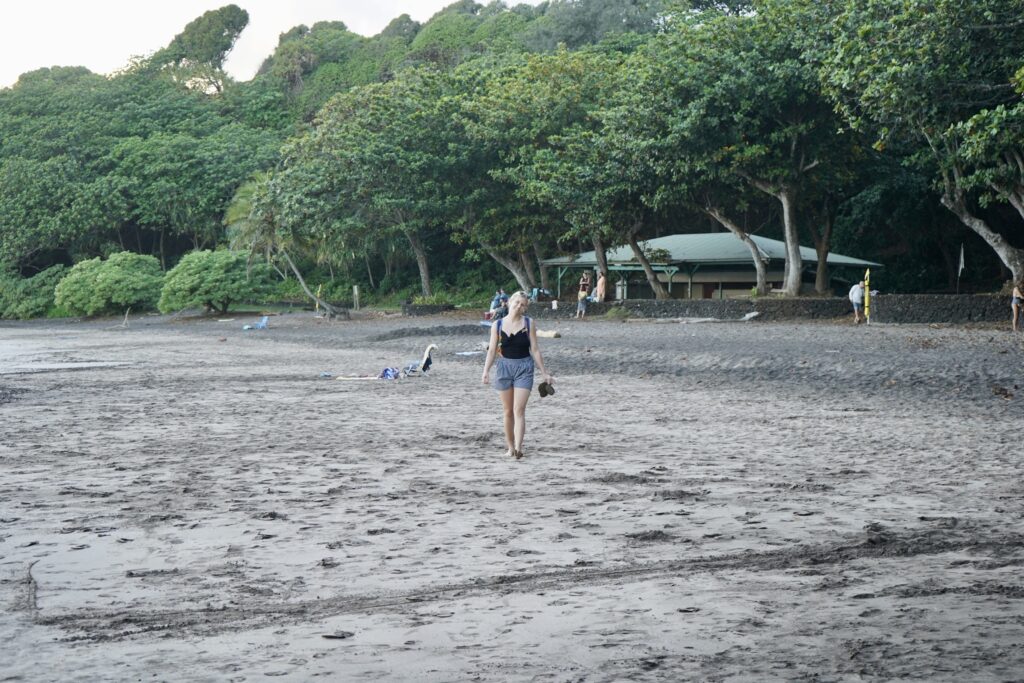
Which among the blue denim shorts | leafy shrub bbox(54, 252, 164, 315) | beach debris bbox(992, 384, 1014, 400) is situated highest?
leafy shrub bbox(54, 252, 164, 315)

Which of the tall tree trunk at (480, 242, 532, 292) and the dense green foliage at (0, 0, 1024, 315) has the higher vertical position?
the dense green foliage at (0, 0, 1024, 315)

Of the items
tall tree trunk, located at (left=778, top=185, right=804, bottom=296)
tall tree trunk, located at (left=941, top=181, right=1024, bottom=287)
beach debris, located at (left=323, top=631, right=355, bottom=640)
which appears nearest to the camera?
beach debris, located at (left=323, top=631, right=355, bottom=640)

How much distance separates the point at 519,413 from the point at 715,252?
35.5 meters

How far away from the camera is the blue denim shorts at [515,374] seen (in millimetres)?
10164

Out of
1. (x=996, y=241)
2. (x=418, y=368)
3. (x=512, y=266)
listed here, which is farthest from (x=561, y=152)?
(x=418, y=368)

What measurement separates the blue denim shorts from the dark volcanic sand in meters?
0.67

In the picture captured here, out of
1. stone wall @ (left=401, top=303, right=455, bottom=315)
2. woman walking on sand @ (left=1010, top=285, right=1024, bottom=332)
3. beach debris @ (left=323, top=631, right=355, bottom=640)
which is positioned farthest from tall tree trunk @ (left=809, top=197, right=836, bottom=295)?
beach debris @ (left=323, top=631, right=355, bottom=640)

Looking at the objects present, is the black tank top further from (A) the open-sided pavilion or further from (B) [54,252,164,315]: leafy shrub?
(B) [54,252,164,315]: leafy shrub

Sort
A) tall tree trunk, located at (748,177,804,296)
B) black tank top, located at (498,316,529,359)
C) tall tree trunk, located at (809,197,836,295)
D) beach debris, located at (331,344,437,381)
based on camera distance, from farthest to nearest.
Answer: tall tree trunk, located at (809,197,836,295) → tall tree trunk, located at (748,177,804,296) → beach debris, located at (331,344,437,381) → black tank top, located at (498,316,529,359)

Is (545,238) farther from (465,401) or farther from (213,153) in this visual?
(465,401)

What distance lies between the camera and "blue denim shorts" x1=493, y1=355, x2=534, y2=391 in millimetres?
10164

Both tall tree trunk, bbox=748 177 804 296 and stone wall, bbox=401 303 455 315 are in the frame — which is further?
stone wall, bbox=401 303 455 315

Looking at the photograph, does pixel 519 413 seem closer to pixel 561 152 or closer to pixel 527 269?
pixel 561 152

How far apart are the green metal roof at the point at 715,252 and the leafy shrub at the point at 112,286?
2145 centimetres
